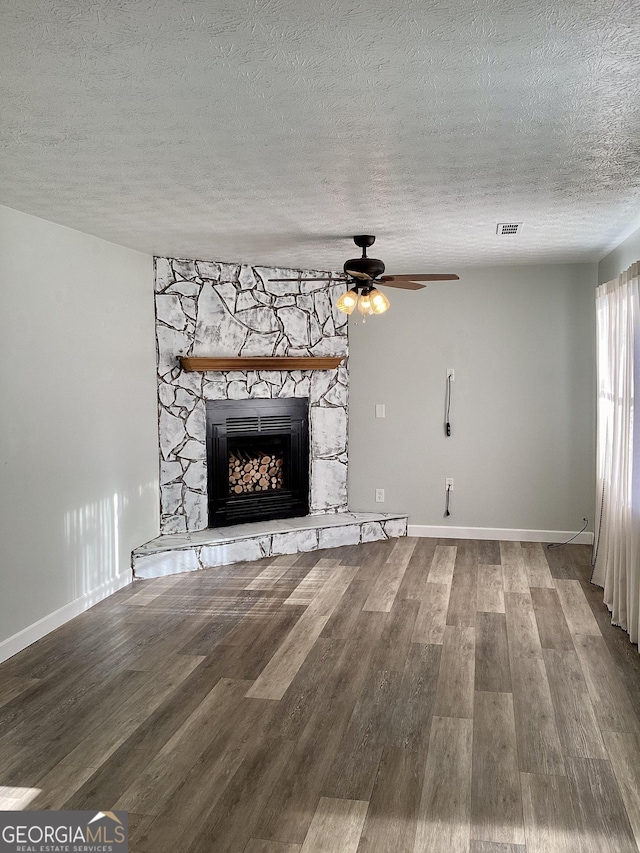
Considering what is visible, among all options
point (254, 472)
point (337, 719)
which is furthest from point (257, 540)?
point (337, 719)

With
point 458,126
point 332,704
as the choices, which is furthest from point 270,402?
point 458,126

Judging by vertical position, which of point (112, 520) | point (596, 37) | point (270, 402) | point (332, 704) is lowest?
point (332, 704)

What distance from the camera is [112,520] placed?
523cm

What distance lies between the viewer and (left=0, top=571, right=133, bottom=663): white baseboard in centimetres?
405

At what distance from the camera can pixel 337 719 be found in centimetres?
329

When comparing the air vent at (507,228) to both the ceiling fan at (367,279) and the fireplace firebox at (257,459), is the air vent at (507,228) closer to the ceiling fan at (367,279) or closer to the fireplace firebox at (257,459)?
the ceiling fan at (367,279)

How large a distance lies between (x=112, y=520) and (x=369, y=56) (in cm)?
395

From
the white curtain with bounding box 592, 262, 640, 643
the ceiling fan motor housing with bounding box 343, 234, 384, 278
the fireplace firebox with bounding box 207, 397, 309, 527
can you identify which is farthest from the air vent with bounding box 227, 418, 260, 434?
the white curtain with bounding box 592, 262, 640, 643

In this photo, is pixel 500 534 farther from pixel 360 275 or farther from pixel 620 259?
pixel 360 275

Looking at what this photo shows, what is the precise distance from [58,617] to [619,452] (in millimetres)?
3798

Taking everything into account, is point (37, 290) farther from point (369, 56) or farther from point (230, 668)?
point (369, 56)

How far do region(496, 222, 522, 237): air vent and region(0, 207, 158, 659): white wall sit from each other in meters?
2.70

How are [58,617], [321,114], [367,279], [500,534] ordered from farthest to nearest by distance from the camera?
[500,534], [367,279], [58,617], [321,114]

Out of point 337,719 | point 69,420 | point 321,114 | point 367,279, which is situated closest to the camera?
point 321,114
